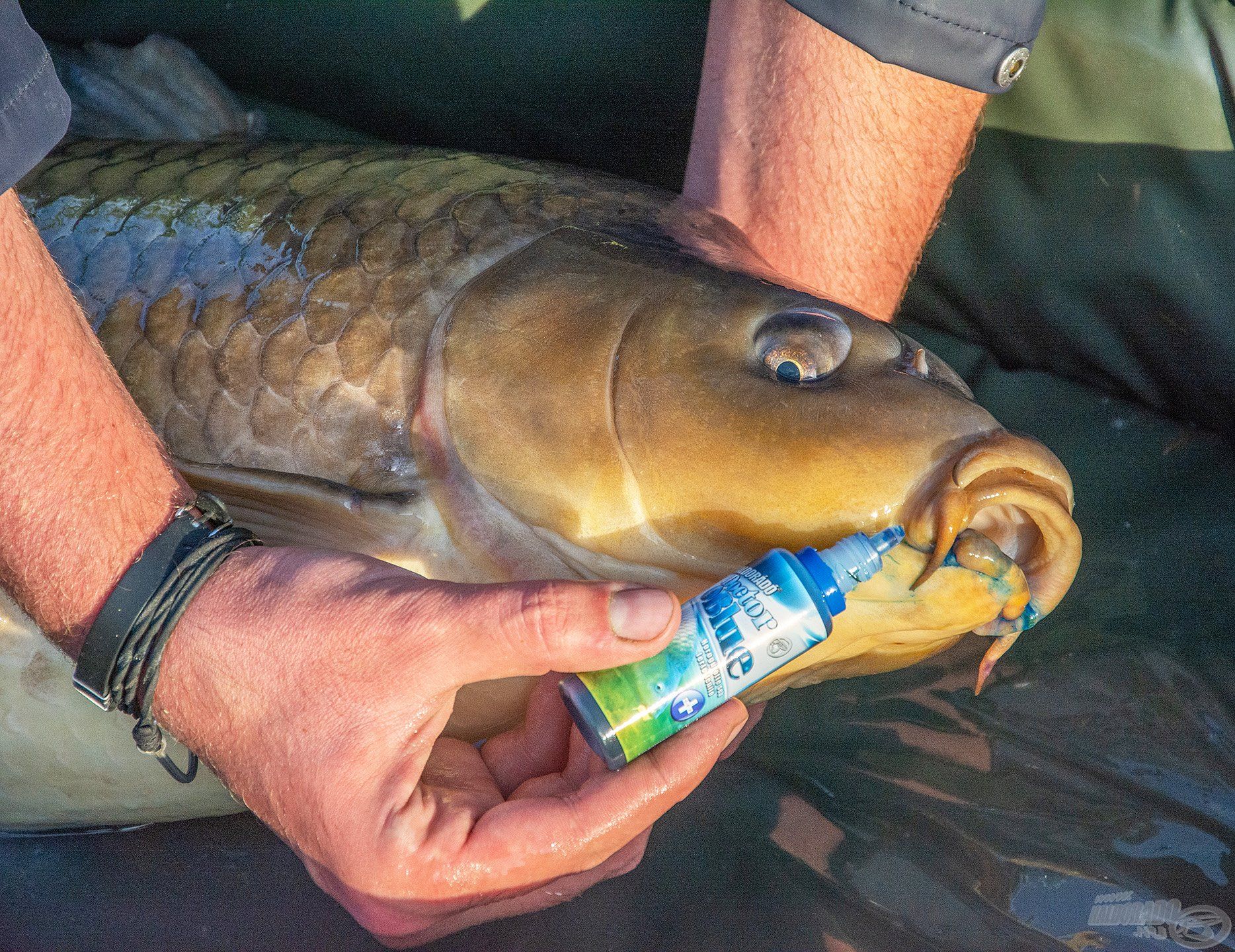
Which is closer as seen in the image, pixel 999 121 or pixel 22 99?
pixel 22 99

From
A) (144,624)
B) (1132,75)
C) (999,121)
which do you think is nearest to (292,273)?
A: (144,624)

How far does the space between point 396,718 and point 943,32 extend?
4.39 ft

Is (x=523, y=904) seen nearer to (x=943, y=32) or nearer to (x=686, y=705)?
(x=686, y=705)

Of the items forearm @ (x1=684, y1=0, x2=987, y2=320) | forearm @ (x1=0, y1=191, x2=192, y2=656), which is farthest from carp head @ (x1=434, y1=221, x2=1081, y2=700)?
forearm @ (x1=684, y1=0, x2=987, y2=320)

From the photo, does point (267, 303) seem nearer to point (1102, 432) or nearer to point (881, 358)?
point (881, 358)

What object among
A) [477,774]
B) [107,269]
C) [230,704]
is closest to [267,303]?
[107,269]

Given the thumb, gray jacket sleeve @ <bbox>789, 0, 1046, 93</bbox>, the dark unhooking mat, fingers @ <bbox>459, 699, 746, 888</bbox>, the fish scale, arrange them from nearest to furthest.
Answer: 1. the thumb
2. fingers @ <bbox>459, 699, 746, 888</bbox>
3. the dark unhooking mat
4. the fish scale
5. gray jacket sleeve @ <bbox>789, 0, 1046, 93</bbox>

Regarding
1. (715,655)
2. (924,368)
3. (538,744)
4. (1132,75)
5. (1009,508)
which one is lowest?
(538,744)

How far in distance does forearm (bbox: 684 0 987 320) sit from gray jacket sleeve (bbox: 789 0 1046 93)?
0.23 m

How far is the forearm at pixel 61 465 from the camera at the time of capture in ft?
3.97

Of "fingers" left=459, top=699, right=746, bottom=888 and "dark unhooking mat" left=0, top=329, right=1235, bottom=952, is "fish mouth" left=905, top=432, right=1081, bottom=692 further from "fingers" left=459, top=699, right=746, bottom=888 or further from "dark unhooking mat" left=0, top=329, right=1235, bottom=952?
"dark unhooking mat" left=0, top=329, right=1235, bottom=952

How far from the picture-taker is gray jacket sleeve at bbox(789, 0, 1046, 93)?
1682 millimetres

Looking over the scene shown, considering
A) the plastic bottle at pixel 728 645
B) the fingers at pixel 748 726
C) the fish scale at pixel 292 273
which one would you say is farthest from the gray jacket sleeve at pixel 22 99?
the fingers at pixel 748 726

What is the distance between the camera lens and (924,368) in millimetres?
1284
